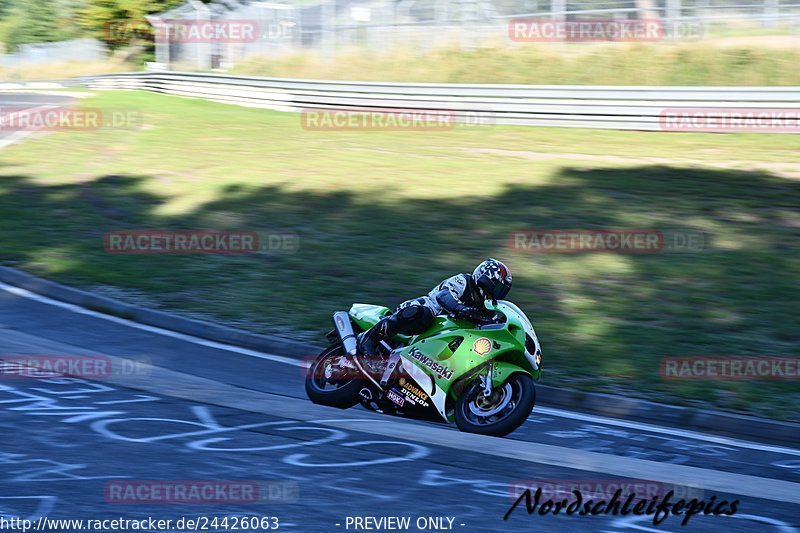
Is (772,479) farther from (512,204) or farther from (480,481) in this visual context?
(512,204)

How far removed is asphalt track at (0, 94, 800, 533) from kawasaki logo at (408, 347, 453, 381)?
49cm

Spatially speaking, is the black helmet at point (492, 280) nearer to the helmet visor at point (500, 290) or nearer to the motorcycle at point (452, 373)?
the helmet visor at point (500, 290)

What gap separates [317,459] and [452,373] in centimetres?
147

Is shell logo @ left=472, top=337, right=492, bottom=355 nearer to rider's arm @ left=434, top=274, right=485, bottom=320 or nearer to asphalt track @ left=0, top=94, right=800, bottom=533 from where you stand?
rider's arm @ left=434, top=274, right=485, bottom=320

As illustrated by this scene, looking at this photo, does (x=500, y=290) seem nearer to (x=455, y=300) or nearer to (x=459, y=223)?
(x=455, y=300)

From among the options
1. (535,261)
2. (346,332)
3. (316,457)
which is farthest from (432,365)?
(535,261)

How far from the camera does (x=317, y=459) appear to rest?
7.37 meters

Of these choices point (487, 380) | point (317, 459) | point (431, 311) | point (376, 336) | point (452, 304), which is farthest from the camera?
point (376, 336)

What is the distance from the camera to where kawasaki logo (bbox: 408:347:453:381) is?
8.26 meters

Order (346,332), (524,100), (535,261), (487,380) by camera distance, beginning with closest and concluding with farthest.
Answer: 1. (487,380)
2. (346,332)
3. (535,261)
4. (524,100)

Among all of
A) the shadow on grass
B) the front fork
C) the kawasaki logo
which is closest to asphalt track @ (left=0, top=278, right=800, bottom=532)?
the front fork

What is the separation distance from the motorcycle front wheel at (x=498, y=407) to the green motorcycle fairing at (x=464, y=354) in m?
0.09

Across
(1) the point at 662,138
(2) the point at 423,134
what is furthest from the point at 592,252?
(2) the point at 423,134

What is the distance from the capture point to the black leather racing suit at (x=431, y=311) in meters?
8.40
